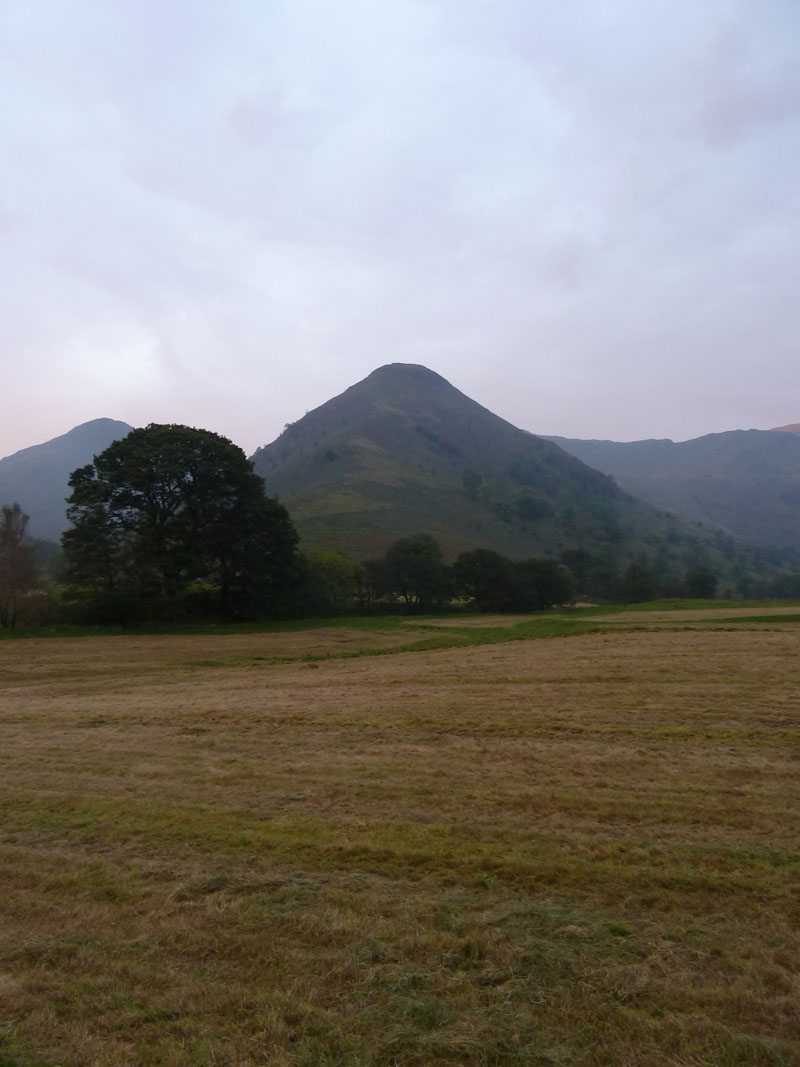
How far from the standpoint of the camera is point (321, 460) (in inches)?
7505

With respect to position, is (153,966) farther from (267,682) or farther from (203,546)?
(203,546)

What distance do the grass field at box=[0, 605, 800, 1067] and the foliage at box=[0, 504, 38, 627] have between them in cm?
2633

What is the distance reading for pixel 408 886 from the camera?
588cm

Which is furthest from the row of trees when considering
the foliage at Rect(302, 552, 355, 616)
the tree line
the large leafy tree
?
the large leafy tree

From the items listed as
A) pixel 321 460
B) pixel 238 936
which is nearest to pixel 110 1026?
pixel 238 936

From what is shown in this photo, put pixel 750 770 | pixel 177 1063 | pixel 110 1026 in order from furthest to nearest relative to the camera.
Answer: pixel 750 770
pixel 110 1026
pixel 177 1063

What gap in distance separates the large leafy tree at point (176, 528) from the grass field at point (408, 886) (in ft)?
90.6

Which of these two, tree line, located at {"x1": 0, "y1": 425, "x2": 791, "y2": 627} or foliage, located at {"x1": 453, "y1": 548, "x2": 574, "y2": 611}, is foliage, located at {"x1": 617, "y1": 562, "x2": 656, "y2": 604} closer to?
foliage, located at {"x1": 453, "y1": 548, "x2": 574, "y2": 611}

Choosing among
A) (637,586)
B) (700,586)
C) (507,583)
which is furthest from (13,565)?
(700,586)

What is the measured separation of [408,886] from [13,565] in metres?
37.7

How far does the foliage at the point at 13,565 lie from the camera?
36.4 metres

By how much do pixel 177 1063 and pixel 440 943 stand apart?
6.33 feet

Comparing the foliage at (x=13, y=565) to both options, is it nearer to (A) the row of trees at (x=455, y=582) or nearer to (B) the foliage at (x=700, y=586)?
(A) the row of trees at (x=455, y=582)

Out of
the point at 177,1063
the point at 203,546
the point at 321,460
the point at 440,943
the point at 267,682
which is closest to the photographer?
the point at 177,1063
